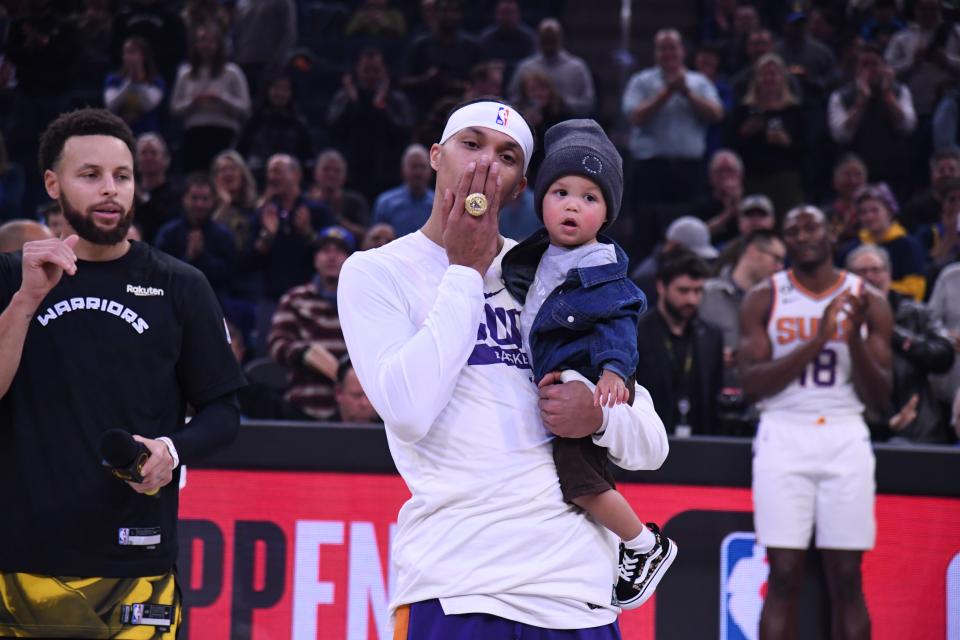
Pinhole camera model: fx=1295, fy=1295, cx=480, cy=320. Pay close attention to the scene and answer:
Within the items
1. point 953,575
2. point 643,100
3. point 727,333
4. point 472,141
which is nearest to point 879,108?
point 643,100

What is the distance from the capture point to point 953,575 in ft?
20.1

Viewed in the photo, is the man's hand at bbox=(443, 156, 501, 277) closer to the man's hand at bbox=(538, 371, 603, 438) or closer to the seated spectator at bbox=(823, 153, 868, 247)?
the man's hand at bbox=(538, 371, 603, 438)

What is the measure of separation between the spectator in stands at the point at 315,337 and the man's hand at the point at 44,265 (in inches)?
142

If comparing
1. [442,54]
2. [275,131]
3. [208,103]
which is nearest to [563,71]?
[442,54]

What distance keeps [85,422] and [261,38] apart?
10.7 metres

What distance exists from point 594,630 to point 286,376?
16.0 feet

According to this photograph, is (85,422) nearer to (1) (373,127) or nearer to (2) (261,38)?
(1) (373,127)

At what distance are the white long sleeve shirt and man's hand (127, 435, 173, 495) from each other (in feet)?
2.52

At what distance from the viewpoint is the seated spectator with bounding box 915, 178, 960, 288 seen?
9.62 m

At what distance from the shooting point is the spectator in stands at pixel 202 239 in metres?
10.3

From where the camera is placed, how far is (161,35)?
1347 centimetres

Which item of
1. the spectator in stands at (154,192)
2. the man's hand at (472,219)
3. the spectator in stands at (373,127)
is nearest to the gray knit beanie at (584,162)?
the man's hand at (472,219)

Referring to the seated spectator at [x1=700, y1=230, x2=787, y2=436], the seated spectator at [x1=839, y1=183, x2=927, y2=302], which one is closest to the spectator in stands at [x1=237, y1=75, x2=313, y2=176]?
the seated spectator at [x1=700, y1=230, x2=787, y2=436]

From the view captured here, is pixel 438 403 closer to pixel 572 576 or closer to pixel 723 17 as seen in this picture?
pixel 572 576
